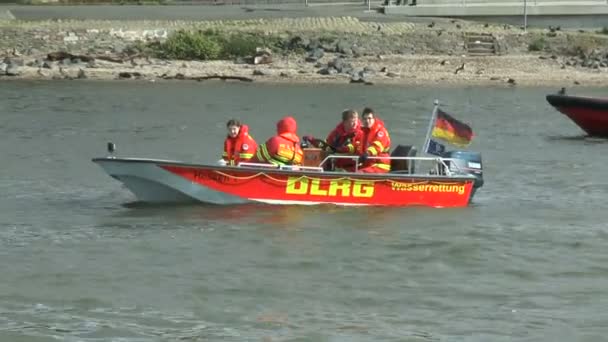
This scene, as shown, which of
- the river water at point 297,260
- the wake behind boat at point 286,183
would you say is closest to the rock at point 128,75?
the river water at point 297,260

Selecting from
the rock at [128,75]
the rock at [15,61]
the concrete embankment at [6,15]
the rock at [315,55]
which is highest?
the concrete embankment at [6,15]

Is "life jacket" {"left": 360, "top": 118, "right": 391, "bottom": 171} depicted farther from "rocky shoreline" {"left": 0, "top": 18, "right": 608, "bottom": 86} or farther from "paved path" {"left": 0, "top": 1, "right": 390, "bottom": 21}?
"paved path" {"left": 0, "top": 1, "right": 390, "bottom": 21}

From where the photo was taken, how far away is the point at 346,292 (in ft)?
45.9

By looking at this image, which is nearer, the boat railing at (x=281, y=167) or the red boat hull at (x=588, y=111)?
the boat railing at (x=281, y=167)

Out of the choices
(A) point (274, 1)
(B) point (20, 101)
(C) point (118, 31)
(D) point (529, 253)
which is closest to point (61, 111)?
(B) point (20, 101)

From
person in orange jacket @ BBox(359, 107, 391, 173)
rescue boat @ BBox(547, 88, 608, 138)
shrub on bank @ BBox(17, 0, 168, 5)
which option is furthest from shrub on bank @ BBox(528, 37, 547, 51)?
person in orange jacket @ BBox(359, 107, 391, 173)

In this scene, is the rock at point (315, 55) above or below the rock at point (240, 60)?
above

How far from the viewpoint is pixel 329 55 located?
40250 millimetres

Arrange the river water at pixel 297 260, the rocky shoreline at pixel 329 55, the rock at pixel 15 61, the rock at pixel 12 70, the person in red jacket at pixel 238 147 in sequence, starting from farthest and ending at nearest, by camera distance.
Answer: the rock at pixel 15 61, the rocky shoreline at pixel 329 55, the rock at pixel 12 70, the person in red jacket at pixel 238 147, the river water at pixel 297 260

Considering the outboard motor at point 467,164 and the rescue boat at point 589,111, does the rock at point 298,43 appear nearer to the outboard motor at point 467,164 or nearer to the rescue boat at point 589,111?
the rescue boat at point 589,111

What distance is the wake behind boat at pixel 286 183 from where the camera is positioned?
57.1 ft

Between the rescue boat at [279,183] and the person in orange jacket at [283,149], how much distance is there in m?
0.16

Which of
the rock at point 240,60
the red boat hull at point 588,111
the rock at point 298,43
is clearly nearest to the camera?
the red boat hull at point 588,111

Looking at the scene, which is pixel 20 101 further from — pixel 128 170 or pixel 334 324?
pixel 334 324
